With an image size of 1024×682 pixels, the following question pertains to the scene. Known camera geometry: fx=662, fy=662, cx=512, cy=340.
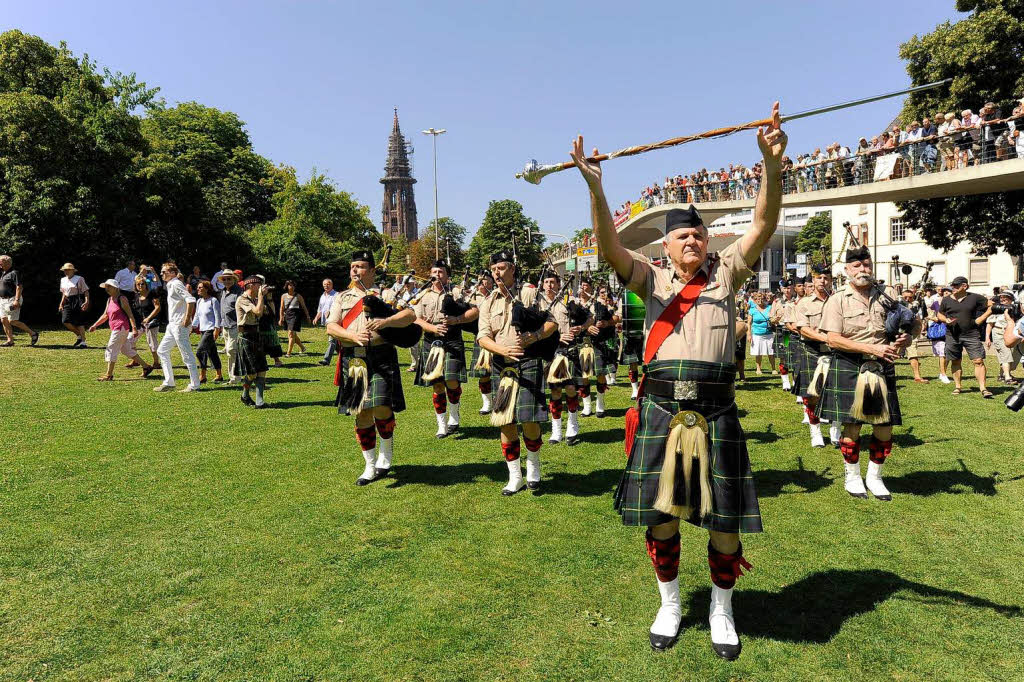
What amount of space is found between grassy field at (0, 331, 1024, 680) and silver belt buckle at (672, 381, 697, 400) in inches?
56.2

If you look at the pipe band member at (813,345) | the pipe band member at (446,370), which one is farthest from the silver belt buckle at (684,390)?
the pipe band member at (446,370)

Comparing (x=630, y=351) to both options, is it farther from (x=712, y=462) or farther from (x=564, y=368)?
(x=712, y=462)

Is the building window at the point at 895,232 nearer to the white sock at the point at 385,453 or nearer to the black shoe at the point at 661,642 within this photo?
the white sock at the point at 385,453

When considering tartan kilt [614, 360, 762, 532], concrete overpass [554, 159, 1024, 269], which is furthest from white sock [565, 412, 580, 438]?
concrete overpass [554, 159, 1024, 269]

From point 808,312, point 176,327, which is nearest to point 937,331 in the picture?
point 808,312

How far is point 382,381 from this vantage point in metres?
6.82

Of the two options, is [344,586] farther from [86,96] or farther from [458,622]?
[86,96]

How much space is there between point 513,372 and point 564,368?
1.72m

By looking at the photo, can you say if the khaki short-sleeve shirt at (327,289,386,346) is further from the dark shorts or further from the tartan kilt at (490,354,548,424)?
the dark shorts

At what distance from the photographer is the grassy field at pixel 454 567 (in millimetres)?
3664

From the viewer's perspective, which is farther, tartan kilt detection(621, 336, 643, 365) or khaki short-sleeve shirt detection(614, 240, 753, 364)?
tartan kilt detection(621, 336, 643, 365)

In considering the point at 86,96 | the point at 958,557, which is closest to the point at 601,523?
the point at 958,557

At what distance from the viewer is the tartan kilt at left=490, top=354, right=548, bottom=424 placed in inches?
256

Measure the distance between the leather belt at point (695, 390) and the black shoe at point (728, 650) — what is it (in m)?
1.37
